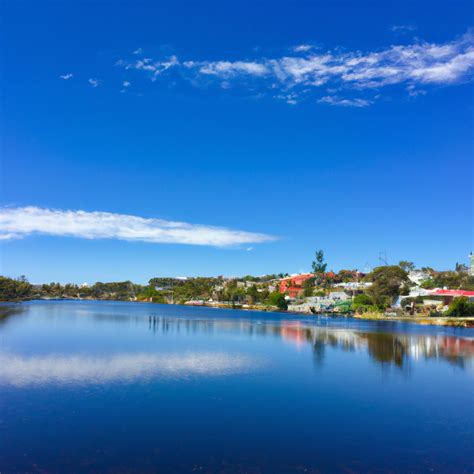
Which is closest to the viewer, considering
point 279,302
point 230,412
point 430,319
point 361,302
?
point 230,412

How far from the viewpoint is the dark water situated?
492 inches

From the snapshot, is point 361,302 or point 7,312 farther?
point 361,302

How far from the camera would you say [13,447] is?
42.2ft

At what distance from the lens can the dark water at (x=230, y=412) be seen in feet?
41.0

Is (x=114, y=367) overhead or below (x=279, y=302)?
overhead

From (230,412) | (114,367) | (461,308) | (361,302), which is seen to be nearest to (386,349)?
(114,367)

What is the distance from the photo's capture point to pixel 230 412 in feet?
56.2

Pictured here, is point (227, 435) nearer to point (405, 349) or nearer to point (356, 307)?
point (405, 349)

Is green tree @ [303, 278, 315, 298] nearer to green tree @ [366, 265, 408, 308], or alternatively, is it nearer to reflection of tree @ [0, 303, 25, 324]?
green tree @ [366, 265, 408, 308]

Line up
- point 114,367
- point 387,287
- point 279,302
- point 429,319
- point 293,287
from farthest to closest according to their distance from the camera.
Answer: point 293,287, point 279,302, point 387,287, point 429,319, point 114,367

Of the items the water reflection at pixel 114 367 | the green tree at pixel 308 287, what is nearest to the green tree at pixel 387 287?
the green tree at pixel 308 287

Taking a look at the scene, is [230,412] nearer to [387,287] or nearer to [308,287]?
[387,287]

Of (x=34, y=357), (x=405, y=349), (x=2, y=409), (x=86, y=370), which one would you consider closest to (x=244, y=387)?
(x=86, y=370)

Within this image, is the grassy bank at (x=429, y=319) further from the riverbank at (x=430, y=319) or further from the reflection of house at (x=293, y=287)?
the reflection of house at (x=293, y=287)
